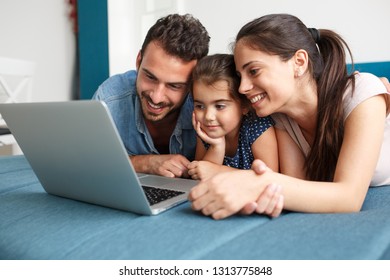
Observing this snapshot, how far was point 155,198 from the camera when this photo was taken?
2.93 ft

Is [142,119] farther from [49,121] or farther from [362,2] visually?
→ [362,2]

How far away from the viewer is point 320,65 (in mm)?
1113

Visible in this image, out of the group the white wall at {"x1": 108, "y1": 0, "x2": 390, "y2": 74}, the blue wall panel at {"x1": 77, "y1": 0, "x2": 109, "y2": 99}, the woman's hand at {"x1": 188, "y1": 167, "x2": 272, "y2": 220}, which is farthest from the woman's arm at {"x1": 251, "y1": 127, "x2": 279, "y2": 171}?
the blue wall panel at {"x1": 77, "y1": 0, "x2": 109, "y2": 99}

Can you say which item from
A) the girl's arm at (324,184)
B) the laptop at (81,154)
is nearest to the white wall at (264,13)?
the girl's arm at (324,184)

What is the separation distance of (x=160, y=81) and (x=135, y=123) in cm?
27

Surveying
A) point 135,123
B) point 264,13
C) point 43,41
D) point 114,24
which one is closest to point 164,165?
point 135,123

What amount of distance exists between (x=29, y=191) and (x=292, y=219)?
2.28ft

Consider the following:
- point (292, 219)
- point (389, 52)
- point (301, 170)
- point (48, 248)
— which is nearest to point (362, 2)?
point (389, 52)

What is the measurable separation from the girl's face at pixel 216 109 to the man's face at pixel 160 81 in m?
0.09

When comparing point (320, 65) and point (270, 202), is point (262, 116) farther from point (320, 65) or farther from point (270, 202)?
point (270, 202)

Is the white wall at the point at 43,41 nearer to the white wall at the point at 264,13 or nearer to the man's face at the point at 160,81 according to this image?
the white wall at the point at 264,13

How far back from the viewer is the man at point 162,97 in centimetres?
132

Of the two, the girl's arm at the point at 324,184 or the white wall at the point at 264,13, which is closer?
the girl's arm at the point at 324,184

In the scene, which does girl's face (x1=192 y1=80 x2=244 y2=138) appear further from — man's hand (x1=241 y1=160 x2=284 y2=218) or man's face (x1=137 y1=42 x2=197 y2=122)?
man's hand (x1=241 y1=160 x2=284 y2=218)
